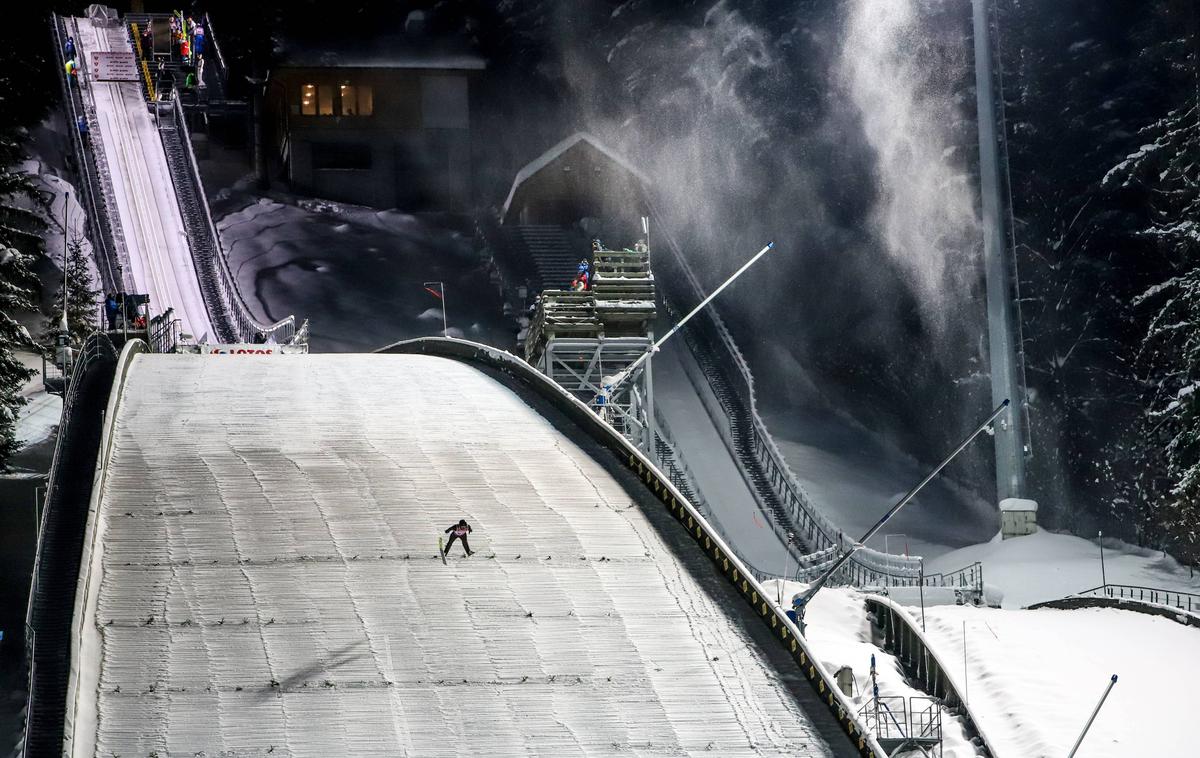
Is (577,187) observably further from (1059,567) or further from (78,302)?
(1059,567)

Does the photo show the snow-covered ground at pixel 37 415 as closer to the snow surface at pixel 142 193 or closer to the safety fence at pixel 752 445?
the snow surface at pixel 142 193

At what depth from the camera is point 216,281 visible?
4228 cm

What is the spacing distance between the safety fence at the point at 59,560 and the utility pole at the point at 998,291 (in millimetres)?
21933

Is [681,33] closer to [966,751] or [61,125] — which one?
[61,125]

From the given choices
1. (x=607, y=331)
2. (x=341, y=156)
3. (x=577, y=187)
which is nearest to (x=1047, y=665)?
(x=607, y=331)

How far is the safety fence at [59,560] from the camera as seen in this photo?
1700 cm

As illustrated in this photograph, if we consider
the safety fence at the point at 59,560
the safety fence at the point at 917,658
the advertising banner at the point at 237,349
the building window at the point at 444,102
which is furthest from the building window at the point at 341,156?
the safety fence at the point at 917,658

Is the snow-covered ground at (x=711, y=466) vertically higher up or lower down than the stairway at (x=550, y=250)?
lower down

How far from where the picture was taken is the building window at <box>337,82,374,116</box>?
60.0m

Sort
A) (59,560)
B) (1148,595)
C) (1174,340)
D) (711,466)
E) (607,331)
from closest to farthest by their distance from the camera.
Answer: (59,560)
(1148,595)
(607,331)
(1174,340)
(711,466)

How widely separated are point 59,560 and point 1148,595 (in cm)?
2154

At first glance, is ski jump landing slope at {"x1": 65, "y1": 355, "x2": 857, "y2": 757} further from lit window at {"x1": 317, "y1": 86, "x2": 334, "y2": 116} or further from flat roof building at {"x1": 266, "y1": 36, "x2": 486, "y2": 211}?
lit window at {"x1": 317, "y1": 86, "x2": 334, "y2": 116}

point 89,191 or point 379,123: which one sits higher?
point 89,191

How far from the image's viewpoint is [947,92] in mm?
49031
